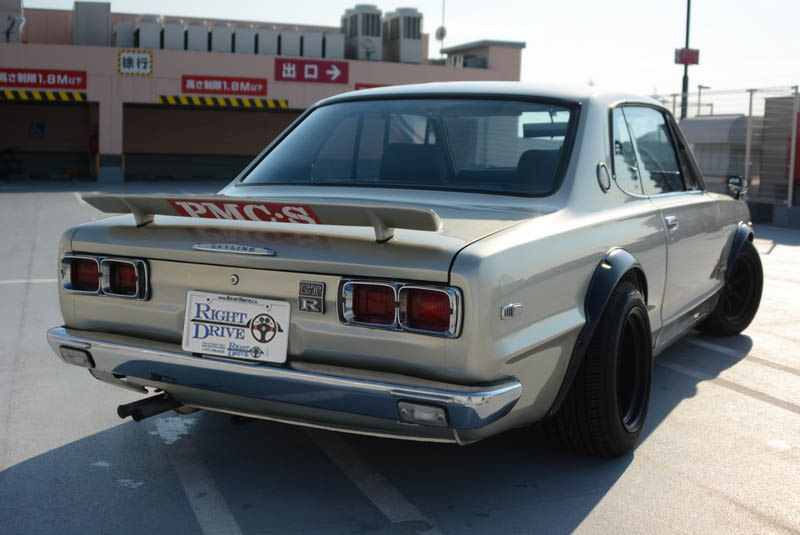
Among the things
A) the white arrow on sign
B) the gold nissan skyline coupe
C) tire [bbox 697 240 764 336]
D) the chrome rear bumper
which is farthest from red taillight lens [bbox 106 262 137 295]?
the white arrow on sign

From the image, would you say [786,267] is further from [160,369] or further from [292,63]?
[292,63]

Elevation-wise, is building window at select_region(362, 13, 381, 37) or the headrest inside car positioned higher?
building window at select_region(362, 13, 381, 37)

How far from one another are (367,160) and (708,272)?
7.21 feet

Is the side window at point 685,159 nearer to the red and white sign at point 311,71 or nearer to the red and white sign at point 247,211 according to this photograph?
the red and white sign at point 247,211

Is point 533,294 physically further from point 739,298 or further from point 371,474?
point 739,298

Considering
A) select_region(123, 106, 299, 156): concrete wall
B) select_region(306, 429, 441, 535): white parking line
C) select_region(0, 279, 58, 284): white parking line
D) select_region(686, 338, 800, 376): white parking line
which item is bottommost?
select_region(306, 429, 441, 535): white parking line

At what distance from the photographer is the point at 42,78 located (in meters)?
23.3

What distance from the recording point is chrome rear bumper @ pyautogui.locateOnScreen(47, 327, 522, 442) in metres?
2.51

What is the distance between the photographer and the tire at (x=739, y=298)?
5617mm

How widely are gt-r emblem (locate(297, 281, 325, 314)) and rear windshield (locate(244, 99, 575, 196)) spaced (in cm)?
95

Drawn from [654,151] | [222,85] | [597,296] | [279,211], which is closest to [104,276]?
[279,211]

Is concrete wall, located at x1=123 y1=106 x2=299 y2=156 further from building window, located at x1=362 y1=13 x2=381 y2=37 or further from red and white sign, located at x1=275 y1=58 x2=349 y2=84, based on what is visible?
building window, located at x1=362 y1=13 x2=381 y2=37

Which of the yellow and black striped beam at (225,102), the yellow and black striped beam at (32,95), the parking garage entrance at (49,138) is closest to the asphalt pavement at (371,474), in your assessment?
the yellow and black striped beam at (32,95)

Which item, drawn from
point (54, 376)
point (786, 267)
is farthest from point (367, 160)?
point (786, 267)
